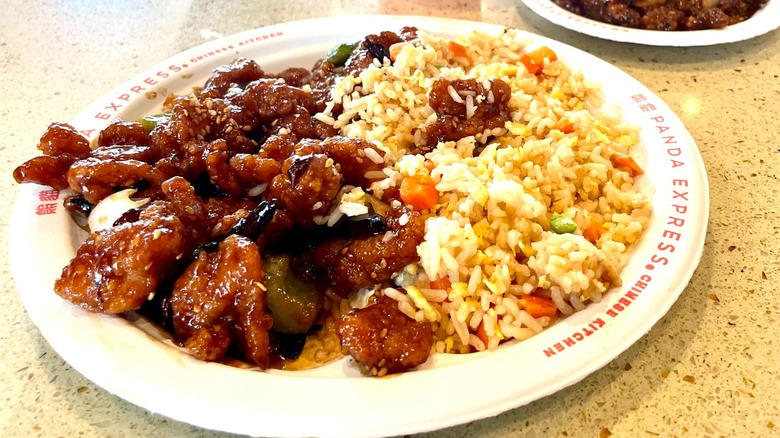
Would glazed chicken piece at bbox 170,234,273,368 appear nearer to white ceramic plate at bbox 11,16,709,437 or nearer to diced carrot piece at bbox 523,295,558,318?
white ceramic plate at bbox 11,16,709,437

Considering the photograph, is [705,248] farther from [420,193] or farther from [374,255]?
[374,255]

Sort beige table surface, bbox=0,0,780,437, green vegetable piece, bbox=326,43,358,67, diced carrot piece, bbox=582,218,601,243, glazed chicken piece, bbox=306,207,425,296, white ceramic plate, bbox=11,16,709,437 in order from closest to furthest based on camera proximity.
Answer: white ceramic plate, bbox=11,16,709,437 → beige table surface, bbox=0,0,780,437 → glazed chicken piece, bbox=306,207,425,296 → diced carrot piece, bbox=582,218,601,243 → green vegetable piece, bbox=326,43,358,67

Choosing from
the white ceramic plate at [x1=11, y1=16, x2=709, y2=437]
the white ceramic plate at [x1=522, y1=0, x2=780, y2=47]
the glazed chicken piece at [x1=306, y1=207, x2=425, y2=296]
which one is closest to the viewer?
the white ceramic plate at [x1=11, y1=16, x2=709, y2=437]

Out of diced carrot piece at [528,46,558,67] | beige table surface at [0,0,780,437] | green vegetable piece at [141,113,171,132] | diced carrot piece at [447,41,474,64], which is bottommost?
beige table surface at [0,0,780,437]

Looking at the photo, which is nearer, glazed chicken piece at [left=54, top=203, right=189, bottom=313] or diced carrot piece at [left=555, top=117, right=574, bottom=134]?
glazed chicken piece at [left=54, top=203, right=189, bottom=313]

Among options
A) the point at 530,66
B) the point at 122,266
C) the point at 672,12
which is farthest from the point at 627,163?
the point at 122,266

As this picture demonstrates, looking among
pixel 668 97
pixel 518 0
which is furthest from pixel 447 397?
pixel 518 0

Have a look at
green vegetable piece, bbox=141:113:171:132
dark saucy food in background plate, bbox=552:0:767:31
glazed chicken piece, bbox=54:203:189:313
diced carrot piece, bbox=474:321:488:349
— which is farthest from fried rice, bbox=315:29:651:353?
dark saucy food in background plate, bbox=552:0:767:31

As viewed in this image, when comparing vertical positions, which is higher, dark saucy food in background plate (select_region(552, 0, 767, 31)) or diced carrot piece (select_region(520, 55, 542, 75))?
diced carrot piece (select_region(520, 55, 542, 75))
